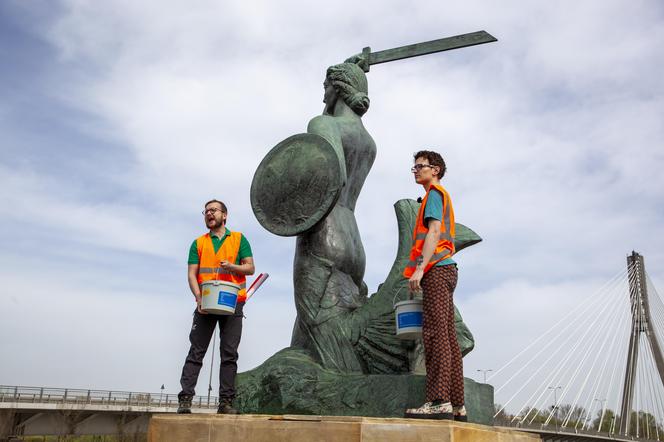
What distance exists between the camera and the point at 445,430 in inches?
127

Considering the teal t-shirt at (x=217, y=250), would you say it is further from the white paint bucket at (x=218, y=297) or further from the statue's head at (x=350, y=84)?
the statue's head at (x=350, y=84)

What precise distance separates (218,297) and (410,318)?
49.3 inches

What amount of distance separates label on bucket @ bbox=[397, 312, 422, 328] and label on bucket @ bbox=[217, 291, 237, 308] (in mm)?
1112

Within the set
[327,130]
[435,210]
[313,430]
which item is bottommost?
[313,430]

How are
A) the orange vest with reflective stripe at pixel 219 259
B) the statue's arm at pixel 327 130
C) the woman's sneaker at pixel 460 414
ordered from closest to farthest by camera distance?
the woman's sneaker at pixel 460 414
the orange vest with reflective stripe at pixel 219 259
the statue's arm at pixel 327 130

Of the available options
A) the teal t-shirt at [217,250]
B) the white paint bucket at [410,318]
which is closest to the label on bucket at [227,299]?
the teal t-shirt at [217,250]

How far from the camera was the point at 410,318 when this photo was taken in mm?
3887

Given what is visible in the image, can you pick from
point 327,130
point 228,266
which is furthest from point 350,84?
point 228,266

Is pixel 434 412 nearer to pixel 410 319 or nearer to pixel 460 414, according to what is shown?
pixel 460 414

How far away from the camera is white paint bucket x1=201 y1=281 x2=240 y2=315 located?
4.15 m

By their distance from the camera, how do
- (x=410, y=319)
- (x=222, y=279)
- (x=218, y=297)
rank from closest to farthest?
1. (x=410, y=319)
2. (x=218, y=297)
3. (x=222, y=279)

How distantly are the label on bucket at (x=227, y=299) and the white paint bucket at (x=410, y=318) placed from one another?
3.62 feet

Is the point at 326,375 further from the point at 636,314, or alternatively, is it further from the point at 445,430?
the point at 636,314

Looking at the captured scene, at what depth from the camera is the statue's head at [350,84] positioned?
5750 mm
